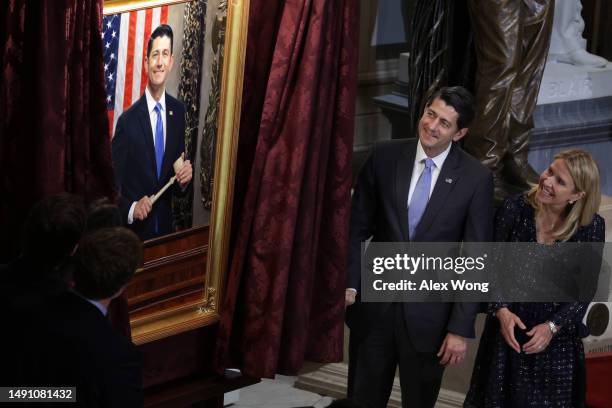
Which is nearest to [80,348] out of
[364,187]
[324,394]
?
[364,187]

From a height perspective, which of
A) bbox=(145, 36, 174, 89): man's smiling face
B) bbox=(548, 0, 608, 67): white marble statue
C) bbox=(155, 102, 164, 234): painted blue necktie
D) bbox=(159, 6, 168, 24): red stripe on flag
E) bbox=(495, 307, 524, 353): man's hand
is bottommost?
bbox=(495, 307, 524, 353): man's hand

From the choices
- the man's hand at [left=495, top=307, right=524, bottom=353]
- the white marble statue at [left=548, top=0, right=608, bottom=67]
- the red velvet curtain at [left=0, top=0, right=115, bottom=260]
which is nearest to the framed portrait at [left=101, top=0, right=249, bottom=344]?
the red velvet curtain at [left=0, top=0, right=115, bottom=260]

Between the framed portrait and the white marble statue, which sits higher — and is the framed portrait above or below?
below

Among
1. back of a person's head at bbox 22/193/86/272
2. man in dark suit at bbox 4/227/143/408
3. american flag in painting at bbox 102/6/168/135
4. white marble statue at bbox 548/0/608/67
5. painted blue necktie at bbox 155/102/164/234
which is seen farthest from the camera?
white marble statue at bbox 548/0/608/67

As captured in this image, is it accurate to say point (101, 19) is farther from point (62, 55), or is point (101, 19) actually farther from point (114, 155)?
point (114, 155)

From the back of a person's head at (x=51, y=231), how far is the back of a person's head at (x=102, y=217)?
0.15 metres

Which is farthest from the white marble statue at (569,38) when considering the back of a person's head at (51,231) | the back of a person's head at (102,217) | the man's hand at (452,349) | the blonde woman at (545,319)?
the back of a person's head at (51,231)

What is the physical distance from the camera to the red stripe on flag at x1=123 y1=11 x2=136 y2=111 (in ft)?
12.7

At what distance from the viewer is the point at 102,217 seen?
11.4 feet

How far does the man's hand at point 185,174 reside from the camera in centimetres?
415

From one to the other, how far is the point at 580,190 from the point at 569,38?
3.24 m

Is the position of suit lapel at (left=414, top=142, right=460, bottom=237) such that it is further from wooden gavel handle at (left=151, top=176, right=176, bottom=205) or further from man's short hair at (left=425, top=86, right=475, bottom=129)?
wooden gavel handle at (left=151, top=176, right=176, bottom=205)

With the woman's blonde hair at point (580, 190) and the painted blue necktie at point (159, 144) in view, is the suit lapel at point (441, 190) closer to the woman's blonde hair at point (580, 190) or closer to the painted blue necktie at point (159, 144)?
the woman's blonde hair at point (580, 190)

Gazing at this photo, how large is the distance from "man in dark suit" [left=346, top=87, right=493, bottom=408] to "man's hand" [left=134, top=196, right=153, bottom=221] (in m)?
0.81
